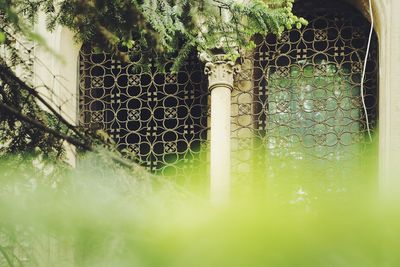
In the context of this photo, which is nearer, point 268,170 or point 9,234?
point 9,234

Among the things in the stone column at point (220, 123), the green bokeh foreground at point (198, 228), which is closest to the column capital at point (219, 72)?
the stone column at point (220, 123)

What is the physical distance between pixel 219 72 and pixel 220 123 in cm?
46

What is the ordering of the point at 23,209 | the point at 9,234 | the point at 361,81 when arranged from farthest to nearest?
the point at 361,81 < the point at 9,234 < the point at 23,209

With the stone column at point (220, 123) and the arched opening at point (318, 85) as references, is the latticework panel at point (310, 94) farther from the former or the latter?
the stone column at point (220, 123)

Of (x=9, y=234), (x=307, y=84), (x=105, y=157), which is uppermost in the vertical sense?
(x=307, y=84)

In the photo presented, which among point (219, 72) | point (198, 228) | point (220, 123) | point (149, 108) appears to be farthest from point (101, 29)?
point (149, 108)

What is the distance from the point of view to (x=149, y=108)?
820cm

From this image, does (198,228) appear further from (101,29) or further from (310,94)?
(310,94)

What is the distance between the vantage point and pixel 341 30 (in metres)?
8.11

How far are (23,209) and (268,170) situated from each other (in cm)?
463

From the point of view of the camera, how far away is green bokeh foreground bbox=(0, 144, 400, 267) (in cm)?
229

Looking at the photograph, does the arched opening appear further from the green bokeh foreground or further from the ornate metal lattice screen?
the green bokeh foreground

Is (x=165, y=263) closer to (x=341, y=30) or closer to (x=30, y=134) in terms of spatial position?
(x=30, y=134)

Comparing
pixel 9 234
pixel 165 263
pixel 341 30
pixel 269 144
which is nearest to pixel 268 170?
pixel 269 144
